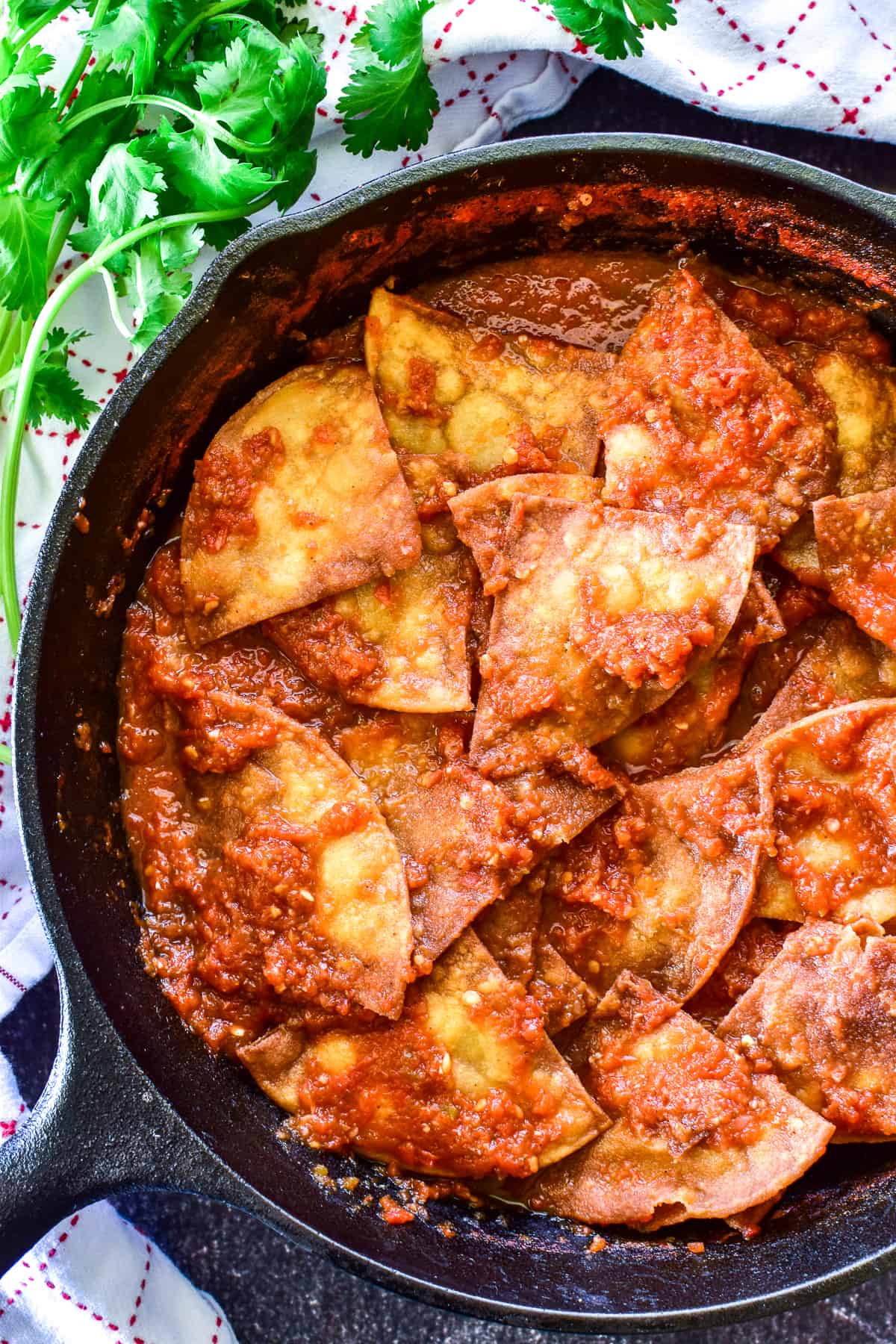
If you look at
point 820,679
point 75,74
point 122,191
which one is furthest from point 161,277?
point 820,679

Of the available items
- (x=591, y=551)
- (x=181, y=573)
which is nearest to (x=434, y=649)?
(x=591, y=551)

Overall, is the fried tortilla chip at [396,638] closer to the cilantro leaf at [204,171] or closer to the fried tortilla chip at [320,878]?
the fried tortilla chip at [320,878]

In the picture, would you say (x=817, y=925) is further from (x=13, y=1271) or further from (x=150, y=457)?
(x=13, y=1271)

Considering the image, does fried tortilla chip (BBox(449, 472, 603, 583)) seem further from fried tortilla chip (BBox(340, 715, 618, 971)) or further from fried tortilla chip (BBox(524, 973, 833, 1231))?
fried tortilla chip (BBox(524, 973, 833, 1231))

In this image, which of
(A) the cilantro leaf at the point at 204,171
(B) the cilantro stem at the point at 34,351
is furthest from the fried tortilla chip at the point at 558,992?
(A) the cilantro leaf at the point at 204,171

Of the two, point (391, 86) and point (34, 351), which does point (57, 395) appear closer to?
point (34, 351)

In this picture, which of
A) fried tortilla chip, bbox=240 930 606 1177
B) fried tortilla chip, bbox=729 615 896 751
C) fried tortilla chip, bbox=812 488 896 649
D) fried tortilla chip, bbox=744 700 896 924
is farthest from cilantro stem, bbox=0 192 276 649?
fried tortilla chip, bbox=744 700 896 924

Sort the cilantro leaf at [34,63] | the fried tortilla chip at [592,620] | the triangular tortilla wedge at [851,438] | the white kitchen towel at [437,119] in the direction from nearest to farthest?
the cilantro leaf at [34,63]
the fried tortilla chip at [592,620]
the triangular tortilla wedge at [851,438]
the white kitchen towel at [437,119]
